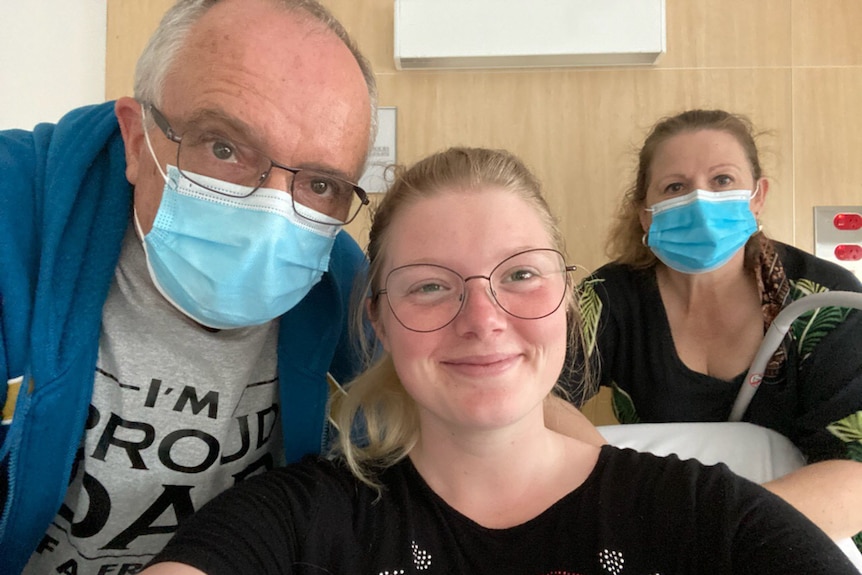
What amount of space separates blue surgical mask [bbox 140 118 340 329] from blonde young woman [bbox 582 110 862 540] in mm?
1040

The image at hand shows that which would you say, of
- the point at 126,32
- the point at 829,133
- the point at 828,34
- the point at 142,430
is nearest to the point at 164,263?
the point at 142,430

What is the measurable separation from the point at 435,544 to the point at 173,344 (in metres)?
0.59

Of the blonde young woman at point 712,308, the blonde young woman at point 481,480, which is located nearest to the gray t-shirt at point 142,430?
the blonde young woman at point 481,480

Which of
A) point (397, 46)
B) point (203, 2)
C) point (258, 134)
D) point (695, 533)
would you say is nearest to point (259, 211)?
point (258, 134)

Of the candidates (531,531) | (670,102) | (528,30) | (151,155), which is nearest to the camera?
(531,531)

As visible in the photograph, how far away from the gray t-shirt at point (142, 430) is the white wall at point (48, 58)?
1.23 meters

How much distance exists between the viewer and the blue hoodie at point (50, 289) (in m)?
0.94

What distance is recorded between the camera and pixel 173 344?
1060 millimetres

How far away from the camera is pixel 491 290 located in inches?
35.6

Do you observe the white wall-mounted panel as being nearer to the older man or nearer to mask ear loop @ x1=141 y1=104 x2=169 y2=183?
the older man

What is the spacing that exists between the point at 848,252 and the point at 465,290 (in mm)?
1903

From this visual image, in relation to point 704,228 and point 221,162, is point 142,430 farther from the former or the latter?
point 704,228

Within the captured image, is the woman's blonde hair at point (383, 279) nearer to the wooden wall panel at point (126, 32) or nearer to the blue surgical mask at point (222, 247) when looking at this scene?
the blue surgical mask at point (222, 247)

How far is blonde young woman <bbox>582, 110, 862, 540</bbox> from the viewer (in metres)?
1.43
